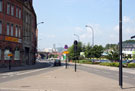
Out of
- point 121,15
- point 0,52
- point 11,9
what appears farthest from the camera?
point 11,9

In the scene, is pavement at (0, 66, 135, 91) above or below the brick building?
below

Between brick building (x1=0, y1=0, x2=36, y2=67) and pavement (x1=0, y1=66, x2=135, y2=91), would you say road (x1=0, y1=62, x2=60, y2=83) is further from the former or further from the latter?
brick building (x1=0, y1=0, x2=36, y2=67)

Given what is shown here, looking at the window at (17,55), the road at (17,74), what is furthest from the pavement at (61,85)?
the window at (17,55)

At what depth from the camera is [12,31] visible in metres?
49.3

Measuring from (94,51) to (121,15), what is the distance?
7003 cm

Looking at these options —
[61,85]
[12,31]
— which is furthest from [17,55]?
[61,85]

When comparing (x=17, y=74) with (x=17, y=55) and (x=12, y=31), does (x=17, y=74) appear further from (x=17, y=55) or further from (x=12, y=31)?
(x=17, y=55)

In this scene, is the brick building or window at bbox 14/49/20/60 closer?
the brick building

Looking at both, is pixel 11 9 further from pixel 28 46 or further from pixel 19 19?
pixel 28 46

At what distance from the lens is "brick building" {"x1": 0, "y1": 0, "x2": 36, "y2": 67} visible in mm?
44719

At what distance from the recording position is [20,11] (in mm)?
53562

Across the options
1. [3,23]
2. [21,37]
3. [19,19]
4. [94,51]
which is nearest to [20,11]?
[19,19]

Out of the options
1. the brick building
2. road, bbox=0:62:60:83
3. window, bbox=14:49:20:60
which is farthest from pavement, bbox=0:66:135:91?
window, bbox=14:49:20:60

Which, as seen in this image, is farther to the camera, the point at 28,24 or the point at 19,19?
the point at 28,24
